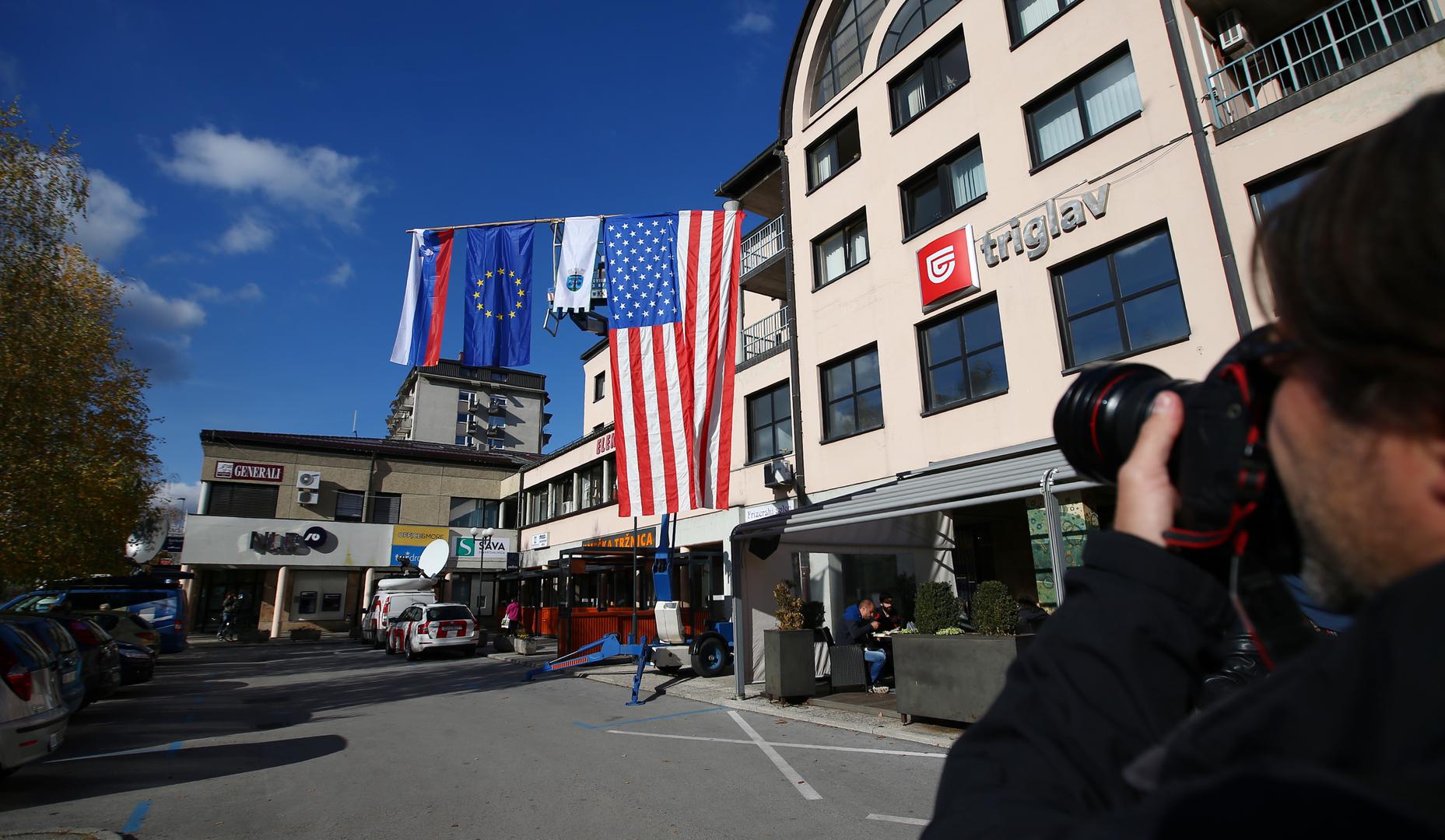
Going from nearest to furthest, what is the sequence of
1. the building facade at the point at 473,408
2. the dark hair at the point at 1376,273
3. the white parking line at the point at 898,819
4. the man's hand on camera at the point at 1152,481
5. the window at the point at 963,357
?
the dark hair at the point at 1376,273, the man's hand on camera at the point at 1152,481, the white parking line at the point at 898,819, the window at the point at 963,357, the building facade at the point at 473,408

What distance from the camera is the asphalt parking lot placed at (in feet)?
17.2

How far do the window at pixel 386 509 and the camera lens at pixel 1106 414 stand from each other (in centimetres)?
3995

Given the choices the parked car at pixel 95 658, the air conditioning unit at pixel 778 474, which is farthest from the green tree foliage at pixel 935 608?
the parked car at pixel 95 658

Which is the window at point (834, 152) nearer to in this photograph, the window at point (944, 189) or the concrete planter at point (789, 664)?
the window at point (944, 189)

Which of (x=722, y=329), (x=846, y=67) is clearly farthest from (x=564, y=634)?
(x=846, y=67)

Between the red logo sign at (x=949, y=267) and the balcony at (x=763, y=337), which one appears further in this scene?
the balcony at (x=763, y=337)

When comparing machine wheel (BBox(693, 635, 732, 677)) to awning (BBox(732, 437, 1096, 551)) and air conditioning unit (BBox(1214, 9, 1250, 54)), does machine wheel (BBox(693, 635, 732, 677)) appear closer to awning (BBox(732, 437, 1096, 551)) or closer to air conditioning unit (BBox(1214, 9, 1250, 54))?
awning (BBox(732, 437, 1096, 551))

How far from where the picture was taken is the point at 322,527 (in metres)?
34.5

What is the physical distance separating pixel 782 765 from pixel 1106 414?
21.9 feet

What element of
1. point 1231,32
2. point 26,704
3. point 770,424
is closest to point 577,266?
point 770,424

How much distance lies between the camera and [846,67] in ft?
52.5

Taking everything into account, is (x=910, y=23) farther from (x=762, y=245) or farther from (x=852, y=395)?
(x=852, y=395)

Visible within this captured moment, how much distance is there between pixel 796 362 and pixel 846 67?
6.77 metres

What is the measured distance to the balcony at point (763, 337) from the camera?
17.9 m
